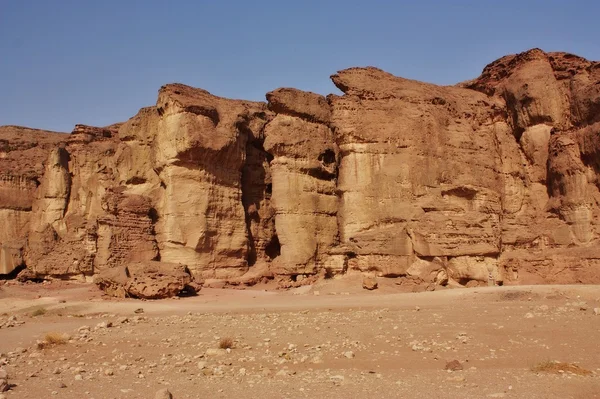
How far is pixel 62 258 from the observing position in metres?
32.4

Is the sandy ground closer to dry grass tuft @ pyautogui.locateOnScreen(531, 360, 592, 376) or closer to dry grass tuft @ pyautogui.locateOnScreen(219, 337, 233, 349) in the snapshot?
dry grass tuft @ pyautogui.locateOnScreen(531, 360, 592, 376)

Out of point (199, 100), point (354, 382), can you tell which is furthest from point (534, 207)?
point (354, 382)

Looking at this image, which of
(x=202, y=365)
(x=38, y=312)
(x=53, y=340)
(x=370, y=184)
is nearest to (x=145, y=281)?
(x=38, y=312)

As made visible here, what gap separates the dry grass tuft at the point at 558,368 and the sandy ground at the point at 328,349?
9 cm

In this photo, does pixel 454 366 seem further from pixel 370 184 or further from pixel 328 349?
pixel 370 184

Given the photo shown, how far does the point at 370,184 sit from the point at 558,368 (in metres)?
19.5

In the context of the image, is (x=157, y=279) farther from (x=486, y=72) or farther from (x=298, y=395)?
(x=486, y=72)

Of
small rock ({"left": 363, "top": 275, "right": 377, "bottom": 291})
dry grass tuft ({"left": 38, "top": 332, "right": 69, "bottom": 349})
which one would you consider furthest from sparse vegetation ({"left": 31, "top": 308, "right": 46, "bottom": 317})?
small rock ({"left": 363, "top": 275, "right": 377, "bottom": 291})

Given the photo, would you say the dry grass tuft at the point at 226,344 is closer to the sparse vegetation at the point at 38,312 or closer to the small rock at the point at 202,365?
the small rock at the point at 202,365

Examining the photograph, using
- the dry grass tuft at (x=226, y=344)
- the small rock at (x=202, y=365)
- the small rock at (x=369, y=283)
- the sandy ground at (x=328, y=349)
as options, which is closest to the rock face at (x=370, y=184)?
the small rock at (x=369, y=283)

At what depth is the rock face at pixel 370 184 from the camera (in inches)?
1003

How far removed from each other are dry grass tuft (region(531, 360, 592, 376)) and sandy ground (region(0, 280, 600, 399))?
9 cm

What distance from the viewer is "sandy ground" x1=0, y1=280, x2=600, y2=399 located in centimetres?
843

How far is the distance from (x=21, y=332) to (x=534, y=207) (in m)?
24.5
